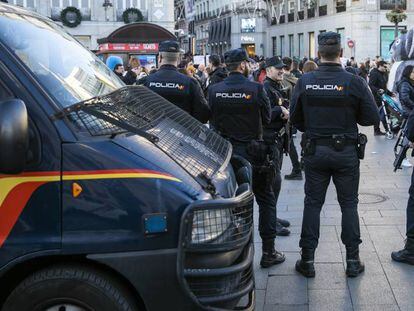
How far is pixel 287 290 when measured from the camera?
487cm

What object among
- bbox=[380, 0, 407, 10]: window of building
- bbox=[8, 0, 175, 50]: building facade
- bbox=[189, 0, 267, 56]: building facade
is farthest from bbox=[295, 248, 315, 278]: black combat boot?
bbox=[189, 0, 267, 56]: building facade

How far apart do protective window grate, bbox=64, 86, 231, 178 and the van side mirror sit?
346mm

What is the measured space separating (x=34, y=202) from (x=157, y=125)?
98cm

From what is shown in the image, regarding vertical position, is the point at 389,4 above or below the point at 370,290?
above

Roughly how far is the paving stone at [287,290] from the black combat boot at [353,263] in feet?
1.36

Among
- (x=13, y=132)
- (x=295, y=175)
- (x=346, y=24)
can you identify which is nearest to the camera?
(x=13, y=132)

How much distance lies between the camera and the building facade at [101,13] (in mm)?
46906

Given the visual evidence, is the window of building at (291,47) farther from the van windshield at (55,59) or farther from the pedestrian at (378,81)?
the van windshield at (55,59)

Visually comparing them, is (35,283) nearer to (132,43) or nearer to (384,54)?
(132,43)

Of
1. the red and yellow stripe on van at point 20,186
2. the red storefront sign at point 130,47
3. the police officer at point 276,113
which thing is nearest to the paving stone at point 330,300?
the police officer at point 276,113

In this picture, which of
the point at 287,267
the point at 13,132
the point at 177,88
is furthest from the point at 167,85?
the point at 13,132

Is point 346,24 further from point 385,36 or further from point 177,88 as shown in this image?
point 177,88

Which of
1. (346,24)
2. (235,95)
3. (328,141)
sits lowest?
(328,141)

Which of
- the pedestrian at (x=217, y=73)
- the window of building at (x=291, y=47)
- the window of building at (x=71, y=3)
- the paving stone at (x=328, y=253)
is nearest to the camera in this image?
the paving stone at (x=328, y=253)
